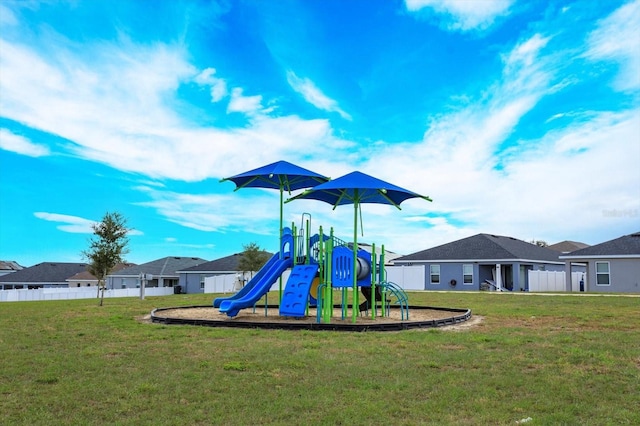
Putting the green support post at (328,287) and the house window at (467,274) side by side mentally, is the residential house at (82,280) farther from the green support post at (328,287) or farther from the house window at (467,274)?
the green support post at (328,287)

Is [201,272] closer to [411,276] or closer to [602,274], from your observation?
[411,276]

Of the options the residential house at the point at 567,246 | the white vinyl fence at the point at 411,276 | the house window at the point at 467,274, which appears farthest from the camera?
the residential house at the point at 567,246

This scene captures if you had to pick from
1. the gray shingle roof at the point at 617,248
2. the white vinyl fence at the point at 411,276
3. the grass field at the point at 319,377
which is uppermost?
the gray shingle roof at the point at 617,248

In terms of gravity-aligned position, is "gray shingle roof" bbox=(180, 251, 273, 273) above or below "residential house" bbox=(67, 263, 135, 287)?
above

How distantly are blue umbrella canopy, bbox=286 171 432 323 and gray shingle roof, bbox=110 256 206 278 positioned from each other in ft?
125

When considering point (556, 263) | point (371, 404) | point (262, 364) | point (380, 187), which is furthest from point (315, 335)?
point (556, 263)

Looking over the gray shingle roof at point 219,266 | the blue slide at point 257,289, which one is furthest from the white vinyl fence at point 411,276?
the blue slide at point 257,289

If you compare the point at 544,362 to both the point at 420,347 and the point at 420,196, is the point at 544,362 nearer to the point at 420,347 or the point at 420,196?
the point at 420,347

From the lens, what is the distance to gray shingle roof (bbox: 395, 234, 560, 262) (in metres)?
37.3

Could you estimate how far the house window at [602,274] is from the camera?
107 ft

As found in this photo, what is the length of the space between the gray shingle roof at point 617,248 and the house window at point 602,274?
2.23 ft

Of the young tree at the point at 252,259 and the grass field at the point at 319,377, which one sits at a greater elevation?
the young tree at the point at 252,259

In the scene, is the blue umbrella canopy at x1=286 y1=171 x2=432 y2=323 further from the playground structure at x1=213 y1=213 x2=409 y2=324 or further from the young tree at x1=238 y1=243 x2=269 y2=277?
the young tree at x1=238 y1=243 x2=269 y2=277

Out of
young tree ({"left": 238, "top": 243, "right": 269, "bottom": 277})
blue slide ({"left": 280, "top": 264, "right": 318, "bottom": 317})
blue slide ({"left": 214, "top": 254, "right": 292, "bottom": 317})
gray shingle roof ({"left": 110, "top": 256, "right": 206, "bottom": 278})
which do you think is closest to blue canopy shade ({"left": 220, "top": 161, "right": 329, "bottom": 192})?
blue slide ({"left": 214, "top": 254, "right": 292, "bottom": 317})
